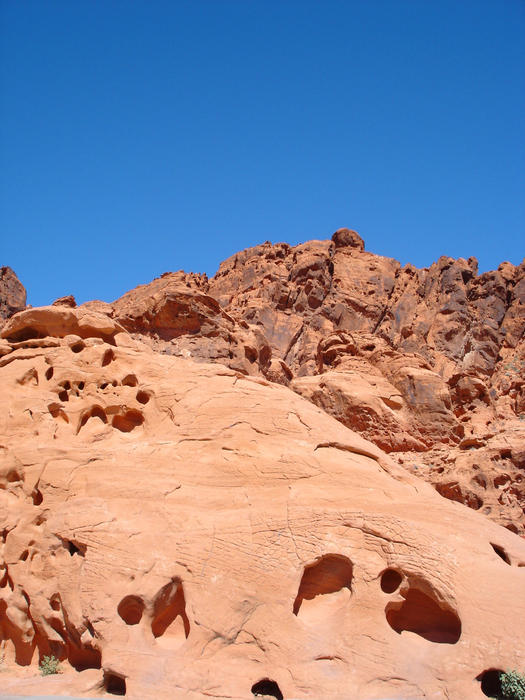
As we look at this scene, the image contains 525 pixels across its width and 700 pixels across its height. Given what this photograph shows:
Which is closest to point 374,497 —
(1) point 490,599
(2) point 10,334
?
(1) point 490,599

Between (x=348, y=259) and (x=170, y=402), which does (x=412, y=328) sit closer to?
(x=348, y=259)

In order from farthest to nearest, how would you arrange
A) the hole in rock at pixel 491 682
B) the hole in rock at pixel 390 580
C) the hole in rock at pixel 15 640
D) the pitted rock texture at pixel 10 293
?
the pitted rock texture at pixel 10 293, the hole in rock at pixel 15 640, the hole in rock at pixel 390 580, the hole in rock at pixel 491 682

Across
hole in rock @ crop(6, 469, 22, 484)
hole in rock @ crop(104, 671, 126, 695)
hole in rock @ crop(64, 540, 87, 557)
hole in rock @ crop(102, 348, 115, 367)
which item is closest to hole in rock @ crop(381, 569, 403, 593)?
hole in rock @ crop(104, 671, 126, 695)

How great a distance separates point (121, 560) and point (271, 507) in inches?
85.8

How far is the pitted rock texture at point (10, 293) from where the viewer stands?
1673 inches

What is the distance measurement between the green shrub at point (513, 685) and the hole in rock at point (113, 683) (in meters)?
4.33

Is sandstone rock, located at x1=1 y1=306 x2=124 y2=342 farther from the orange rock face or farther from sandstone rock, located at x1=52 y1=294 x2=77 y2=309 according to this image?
sandstone rock, located at x1=52 y1=294 x2=77 y2=309

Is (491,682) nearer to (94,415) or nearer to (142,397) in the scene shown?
(142,397)

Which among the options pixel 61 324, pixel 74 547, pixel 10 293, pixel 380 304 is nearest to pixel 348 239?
pixel 380 304

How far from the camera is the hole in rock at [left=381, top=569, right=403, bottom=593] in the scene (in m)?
7.71

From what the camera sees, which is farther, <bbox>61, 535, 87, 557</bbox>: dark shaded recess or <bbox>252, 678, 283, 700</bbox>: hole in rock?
<bbox>61, 535, 87, 557</bbox>: dark shaded recess

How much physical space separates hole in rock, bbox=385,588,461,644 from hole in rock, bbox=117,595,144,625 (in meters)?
3.22

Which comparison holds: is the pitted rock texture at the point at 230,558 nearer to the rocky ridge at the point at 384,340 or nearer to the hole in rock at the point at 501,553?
the hole in rock at the point at 501,553

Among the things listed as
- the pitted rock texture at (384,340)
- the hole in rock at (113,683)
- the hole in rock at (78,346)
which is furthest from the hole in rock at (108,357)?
the pitted rock texture at (384,340)
